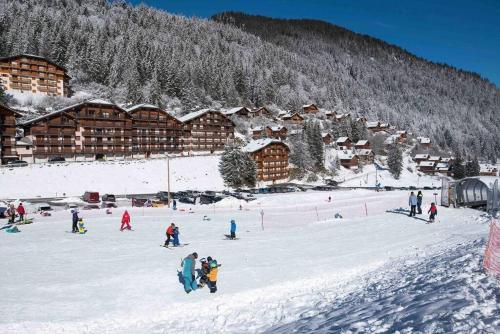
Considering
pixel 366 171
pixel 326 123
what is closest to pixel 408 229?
pixel 366 171

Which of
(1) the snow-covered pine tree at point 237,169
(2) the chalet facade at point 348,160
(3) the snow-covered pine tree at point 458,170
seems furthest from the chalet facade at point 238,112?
(3) the snow-covered pine tree at point 458,170

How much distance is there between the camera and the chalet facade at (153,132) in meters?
80.1

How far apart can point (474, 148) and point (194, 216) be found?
675ft

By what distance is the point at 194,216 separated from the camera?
34.0m

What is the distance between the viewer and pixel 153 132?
271 feet

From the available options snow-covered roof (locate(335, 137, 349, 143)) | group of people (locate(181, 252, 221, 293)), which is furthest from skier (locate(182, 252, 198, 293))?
snow-covered roof (locate(335, 137, 349, 143))

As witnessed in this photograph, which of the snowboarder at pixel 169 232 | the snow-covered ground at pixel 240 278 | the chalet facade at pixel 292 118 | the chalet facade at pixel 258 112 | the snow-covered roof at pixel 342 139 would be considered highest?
the chalet facade at pixel 258 112

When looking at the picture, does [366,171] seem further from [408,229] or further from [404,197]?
[408,229]

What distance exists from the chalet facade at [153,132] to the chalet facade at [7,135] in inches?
877

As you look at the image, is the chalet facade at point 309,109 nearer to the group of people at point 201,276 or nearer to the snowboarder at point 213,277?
the group of people at point 201,276

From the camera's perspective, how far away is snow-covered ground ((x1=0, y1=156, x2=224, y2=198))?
5375 centimetres

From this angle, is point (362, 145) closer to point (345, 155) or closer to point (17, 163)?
point (345, 155)

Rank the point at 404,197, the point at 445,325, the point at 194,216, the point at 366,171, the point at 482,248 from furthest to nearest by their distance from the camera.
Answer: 1. the point at 366,171
2. the point at 404,197
3. the point at 194,216
4. the point at 482,248
5. the point at 445,325

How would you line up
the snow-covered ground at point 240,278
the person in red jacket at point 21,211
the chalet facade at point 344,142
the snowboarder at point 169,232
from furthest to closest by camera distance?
the chalet facade at point 344,142
the person in red jacket at point 21,211
the snowboarder at point 169,232
the snow-covered ground at point 240,278
